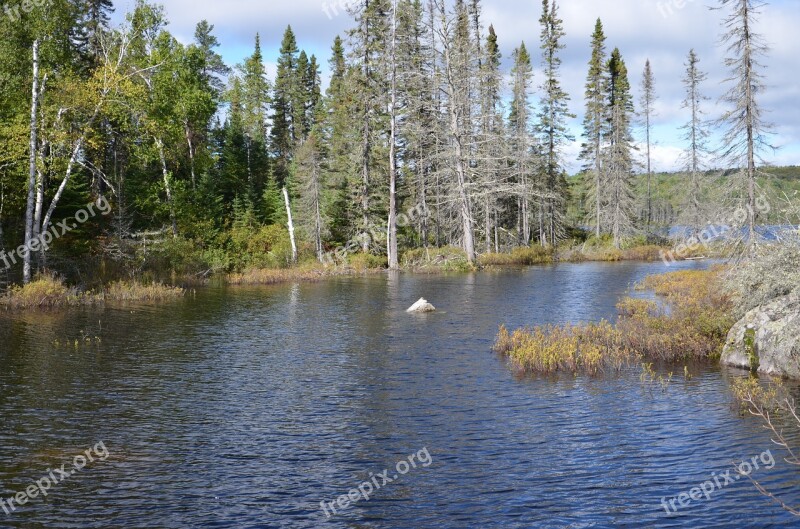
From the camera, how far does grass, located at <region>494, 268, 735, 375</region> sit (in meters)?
16.1

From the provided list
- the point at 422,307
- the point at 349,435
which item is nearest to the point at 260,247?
the point at 422,307

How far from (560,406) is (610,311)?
1230cm

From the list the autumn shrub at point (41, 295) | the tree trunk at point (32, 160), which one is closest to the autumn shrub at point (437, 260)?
the autumn shrub at point (41, 295)

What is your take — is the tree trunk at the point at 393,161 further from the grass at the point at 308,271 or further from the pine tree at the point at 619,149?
the pine tree at the point at 619,149

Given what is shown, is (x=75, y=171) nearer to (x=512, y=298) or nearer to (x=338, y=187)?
(x=338, y=187)

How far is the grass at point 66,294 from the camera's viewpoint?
2641 centimetres

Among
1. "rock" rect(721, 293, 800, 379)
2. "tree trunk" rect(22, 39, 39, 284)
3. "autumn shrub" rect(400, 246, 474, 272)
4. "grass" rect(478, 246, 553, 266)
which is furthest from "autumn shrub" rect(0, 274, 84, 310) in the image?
"grass" rect(478, 246, 553, 266)

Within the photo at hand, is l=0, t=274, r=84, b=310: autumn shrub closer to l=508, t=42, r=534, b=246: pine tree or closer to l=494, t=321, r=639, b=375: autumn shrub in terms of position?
l=494, t=321, r=639, b=375: autumn shrub

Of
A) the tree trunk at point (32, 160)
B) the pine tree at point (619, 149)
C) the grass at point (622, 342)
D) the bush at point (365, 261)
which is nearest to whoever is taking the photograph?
the grass at point (622, 342)

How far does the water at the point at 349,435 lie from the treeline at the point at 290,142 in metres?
13.8

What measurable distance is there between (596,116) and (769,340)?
5553 centimetres

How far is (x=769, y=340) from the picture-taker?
15352 mm

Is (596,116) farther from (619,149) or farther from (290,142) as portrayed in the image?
(290,142)

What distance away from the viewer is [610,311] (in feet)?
79.2
